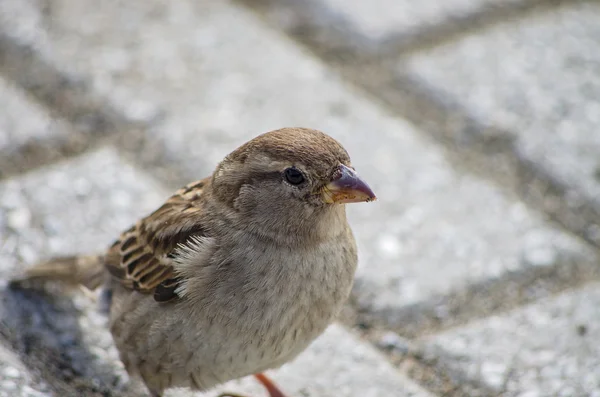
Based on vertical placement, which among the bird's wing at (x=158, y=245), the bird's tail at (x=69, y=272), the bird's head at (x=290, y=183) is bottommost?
the bird's tail at (x=69, y=272)

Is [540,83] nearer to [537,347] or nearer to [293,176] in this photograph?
[537,347]

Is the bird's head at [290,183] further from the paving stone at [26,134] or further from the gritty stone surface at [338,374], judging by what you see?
Answer: the paving stone at [26,134]

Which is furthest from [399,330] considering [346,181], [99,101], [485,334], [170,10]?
[170,10]

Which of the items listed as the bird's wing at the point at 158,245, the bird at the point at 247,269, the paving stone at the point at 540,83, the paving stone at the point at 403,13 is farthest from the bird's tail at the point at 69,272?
the paving stone at the point at 403,13

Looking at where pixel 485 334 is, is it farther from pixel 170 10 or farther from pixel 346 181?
pixel 170 10

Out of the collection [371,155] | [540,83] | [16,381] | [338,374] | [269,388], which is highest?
[540,83]

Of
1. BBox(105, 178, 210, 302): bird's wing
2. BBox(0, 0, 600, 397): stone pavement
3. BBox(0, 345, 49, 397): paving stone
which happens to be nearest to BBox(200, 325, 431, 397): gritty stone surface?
BBox(0, 0, 600, 397): stone pavement

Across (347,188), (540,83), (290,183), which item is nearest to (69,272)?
(290,183)
